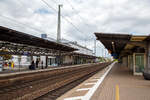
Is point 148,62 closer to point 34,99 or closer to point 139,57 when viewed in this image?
point 139,57

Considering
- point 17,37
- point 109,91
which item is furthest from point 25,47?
point 109,91

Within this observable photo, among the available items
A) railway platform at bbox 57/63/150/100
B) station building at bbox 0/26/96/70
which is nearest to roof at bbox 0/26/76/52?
station building at bbox 0/26/96/70

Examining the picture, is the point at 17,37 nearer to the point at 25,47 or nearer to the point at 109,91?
the point at 25,47

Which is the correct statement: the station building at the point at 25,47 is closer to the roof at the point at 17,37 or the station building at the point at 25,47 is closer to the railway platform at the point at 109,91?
the roof at the point at 17,37

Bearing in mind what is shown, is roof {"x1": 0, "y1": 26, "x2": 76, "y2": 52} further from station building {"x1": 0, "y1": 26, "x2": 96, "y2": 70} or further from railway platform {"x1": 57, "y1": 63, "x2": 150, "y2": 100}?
railway platform {"x1": 57, "y1": 63, "x2": 150, "y2": 100}

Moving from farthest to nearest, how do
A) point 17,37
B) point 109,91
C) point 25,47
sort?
point 25,47 < point 17,37 < point 109,91

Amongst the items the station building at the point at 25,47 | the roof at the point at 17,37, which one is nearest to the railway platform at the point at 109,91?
the roof at the point at 17,37

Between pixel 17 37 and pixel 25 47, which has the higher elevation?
pixel 17 37

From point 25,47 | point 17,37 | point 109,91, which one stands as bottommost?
point 109,91

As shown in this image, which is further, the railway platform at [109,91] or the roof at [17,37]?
the roof at [17,37]

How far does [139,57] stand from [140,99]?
39.5 ft

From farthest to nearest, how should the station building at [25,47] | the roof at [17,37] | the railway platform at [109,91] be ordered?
the station building at [25,47] → the roof at [17,37] → the railway platform at [109,91]

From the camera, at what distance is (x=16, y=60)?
24781 mm

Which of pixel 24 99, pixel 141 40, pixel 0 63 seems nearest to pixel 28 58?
pixel 0 63
